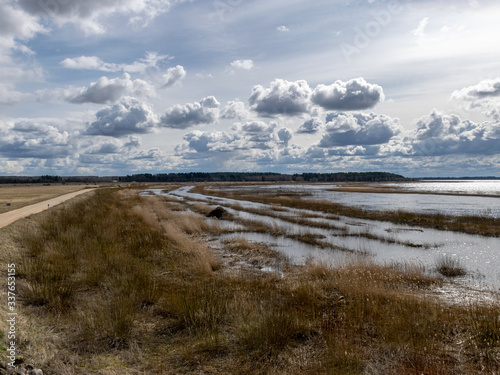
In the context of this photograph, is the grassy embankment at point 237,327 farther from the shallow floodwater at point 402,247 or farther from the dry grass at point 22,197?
the dry grass at point 22,197

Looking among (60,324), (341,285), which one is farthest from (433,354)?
(60,324)

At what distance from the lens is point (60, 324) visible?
24.3 ft

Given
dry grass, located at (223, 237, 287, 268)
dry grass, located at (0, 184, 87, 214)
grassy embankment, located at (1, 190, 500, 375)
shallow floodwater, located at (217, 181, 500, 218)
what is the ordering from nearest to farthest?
grassy embankment, located at (1, 190, 500, 375) → dry grass, located at (223, 237, 287, 268) → dry grass, located at (0, 184, 87, 214) → shallow floodwater, located at (217, 181, 500, 218)

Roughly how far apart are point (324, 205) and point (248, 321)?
133ft

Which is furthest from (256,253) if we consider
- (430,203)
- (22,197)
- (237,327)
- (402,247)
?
(22,197)

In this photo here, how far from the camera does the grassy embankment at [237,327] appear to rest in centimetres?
604

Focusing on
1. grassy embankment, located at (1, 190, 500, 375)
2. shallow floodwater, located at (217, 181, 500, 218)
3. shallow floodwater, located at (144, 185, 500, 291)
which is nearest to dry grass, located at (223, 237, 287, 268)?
shallow floodwater, located at (144, 185, 500, 291)

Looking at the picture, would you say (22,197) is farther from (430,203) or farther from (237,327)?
(430,203)

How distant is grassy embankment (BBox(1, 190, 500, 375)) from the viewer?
6035 millimetres

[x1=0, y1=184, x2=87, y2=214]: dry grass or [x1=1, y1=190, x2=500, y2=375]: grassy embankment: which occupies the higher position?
[x1=0, y1=184, x2=87, y2=214]: dry grass

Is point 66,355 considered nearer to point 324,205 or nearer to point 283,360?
point 283,360

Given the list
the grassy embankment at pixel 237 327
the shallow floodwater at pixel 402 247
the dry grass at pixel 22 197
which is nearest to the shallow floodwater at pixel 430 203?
the shallow floodwater at pixel 402 247

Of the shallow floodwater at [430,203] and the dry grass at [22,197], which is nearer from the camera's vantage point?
the dry grass at [22,197]

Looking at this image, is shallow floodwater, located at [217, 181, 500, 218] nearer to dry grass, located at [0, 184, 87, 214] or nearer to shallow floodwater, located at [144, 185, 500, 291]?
shallow floodwater, located at [144, 185, 500, 291]
